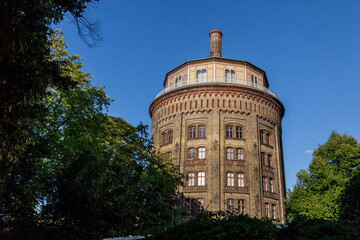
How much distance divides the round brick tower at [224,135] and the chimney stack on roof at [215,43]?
11.2 ft

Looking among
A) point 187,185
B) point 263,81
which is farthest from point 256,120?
point 187,185

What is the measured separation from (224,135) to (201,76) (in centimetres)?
756

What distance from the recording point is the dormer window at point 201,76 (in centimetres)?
3318

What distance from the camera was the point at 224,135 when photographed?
29.9m

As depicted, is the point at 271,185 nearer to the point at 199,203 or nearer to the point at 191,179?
the point at 199,203

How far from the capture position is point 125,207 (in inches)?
461

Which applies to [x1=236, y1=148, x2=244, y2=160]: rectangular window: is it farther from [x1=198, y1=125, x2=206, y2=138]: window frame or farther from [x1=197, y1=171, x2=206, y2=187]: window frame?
[x1=197, y1=171, x2=206, y2=187]: window frame

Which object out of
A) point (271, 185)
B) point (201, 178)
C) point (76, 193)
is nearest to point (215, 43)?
point (201, 178)

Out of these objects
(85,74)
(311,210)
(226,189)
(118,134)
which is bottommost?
(311,210)

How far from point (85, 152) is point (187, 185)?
17.6 metres

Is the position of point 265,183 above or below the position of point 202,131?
below

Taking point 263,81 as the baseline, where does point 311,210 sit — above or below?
below

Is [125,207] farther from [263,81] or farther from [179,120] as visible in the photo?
[263,81]

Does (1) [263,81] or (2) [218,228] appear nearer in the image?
(2) [218,228]
